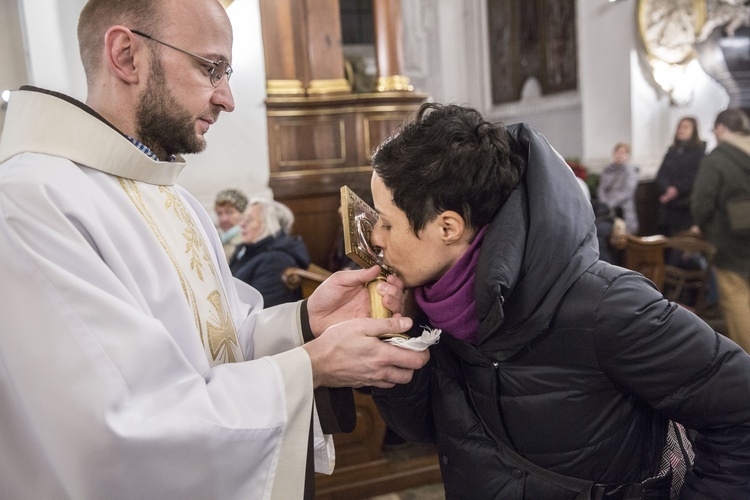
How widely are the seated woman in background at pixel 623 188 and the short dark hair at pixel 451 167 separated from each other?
7613 millimetres

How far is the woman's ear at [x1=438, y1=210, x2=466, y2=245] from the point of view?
1.44 m

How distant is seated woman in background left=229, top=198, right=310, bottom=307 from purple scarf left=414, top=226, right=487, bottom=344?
263 cm

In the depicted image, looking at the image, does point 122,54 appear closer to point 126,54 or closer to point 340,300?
point 126,54

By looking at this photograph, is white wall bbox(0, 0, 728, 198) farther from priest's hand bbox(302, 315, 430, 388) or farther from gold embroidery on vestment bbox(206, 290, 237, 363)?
priest's hand bbox(302, 315, 430, 388)

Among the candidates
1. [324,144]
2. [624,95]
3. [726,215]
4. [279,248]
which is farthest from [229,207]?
[624,95]

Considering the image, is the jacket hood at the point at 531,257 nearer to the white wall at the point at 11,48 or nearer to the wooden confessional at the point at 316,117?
the white wall at the point at 11,48

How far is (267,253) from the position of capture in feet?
13.6

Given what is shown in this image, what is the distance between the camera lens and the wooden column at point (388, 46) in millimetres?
6539

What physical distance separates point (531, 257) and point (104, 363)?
0.81 m

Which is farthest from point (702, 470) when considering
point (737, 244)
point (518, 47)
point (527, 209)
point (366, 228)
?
point (518, 47)

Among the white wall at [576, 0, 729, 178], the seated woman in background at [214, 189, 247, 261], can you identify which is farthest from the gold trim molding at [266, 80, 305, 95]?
the white wall at [576, 0, 729, 178]

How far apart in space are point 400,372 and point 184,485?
0.47 meters

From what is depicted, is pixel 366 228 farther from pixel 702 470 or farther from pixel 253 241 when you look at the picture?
pixel 253 241

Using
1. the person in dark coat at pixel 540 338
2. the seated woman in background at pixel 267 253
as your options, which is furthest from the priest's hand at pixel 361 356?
the seated woman in background at pixel 267 253
